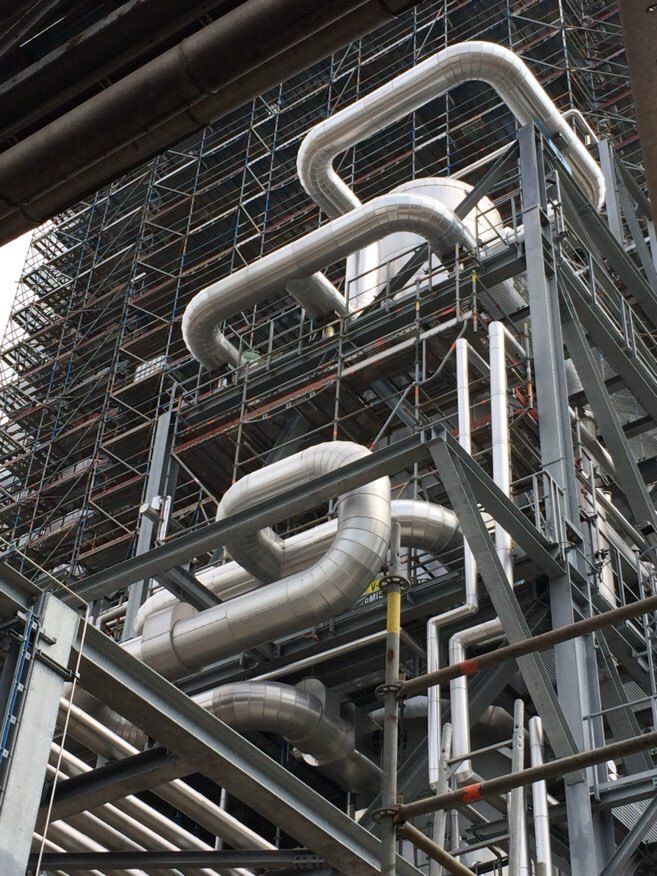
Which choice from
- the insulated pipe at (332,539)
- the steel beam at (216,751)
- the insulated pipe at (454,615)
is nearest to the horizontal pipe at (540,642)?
the steel beam at (216,751)

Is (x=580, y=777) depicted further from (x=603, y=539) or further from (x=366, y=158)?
(x=366, y=158)

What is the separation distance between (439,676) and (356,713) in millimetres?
7982

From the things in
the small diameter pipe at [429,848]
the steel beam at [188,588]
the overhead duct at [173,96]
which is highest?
the steel beam at [188,588]

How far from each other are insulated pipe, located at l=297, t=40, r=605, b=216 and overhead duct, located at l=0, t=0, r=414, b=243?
14.5 meters

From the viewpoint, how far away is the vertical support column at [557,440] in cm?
1283

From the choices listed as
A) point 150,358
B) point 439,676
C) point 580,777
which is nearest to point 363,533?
point 580,777

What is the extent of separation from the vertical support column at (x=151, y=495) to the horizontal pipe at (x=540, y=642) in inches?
437

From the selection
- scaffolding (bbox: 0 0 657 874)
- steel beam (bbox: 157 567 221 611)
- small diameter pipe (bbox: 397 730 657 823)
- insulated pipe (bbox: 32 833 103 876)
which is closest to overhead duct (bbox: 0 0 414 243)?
scaffolding (bbox: 0 0 657 874)

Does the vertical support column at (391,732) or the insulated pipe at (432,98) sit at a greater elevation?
the insulated pipe at (432,98)

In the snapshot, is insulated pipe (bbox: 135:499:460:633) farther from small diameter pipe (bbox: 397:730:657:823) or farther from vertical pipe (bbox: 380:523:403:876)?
small diameter pipe (bbox: 397:730:657:823)

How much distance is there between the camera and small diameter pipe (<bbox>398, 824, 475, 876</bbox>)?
8.29 m

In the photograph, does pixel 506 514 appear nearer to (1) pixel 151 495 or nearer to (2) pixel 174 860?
(2) pixel 174 860

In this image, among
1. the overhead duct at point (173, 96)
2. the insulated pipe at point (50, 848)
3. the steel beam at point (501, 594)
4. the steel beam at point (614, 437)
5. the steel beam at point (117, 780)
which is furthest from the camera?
the steel beam at point (614, 437)

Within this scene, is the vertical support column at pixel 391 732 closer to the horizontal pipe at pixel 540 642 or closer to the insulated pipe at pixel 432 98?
the horizontal pipe at pixel 540 642
